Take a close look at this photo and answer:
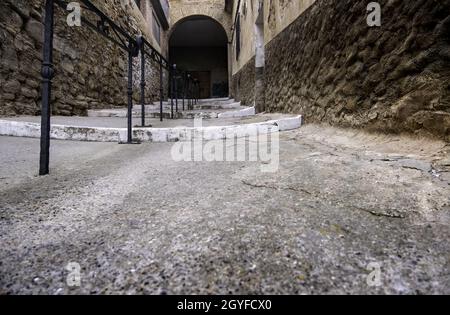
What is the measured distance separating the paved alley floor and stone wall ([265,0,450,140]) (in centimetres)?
22

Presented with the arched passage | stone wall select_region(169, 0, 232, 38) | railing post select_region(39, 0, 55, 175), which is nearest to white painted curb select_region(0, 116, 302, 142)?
railing post select_region(39, 0, 55, 175)

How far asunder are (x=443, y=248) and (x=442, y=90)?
1035 millimetres

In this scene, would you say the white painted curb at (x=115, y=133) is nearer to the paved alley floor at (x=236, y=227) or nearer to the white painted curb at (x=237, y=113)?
the paved alley floor at (x=236, y=227)

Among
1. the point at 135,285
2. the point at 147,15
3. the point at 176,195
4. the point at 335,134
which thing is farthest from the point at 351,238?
the point at 147,15

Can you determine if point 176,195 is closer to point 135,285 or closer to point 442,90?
point 135,285

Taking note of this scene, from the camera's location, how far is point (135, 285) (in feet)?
1.88

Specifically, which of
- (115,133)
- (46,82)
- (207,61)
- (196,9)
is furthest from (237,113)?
(207,61)

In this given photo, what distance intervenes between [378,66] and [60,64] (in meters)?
4.30

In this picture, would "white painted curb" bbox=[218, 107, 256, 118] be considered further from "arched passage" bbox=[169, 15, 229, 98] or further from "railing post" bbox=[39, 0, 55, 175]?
"arched passage" bbox=[169, 15, 229, 98]

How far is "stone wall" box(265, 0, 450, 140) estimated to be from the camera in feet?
4.50

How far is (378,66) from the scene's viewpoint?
1768 millimetres

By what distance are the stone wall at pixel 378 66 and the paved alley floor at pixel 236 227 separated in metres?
0.22
